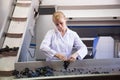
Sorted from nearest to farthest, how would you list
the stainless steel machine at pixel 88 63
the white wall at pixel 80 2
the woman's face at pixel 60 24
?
the stainless steel machine at pixel 88 63, the woman's face at pixel 60 24, the white wall at pixel 80 2

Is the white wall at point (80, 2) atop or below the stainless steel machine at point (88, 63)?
atop

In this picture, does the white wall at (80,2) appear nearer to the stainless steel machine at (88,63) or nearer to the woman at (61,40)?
the stainless steel machine at (88,63)

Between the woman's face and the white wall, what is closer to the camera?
the woman's face

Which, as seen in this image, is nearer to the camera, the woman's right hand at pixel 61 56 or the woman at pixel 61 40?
the woman's right hand at pixel 61 56

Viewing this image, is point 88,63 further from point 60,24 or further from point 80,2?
point 80,2

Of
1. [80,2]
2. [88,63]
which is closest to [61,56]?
[88,63]

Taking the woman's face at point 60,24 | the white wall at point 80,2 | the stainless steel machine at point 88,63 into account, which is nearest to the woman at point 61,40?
the woman's face at point 60,24

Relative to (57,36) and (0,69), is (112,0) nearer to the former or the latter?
(57,36)

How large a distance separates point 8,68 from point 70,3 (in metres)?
1.47

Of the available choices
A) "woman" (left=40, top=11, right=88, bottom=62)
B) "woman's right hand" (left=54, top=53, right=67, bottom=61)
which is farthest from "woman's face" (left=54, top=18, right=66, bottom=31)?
"woman's right hand" (left=54, top=53, right=67, bottom=61)

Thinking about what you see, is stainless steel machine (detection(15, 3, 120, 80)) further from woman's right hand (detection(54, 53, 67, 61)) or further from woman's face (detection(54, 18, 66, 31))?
woman's face (detection(54, 18, 66, 31))

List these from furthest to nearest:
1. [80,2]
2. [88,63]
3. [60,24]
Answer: [80,2] < [60,24] < [88,63]

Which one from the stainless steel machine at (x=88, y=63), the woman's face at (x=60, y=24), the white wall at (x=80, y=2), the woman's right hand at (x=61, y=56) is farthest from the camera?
the white wall at (x=80, y=2)

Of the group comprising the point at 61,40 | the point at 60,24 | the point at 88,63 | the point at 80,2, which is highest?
the point at 80,2
